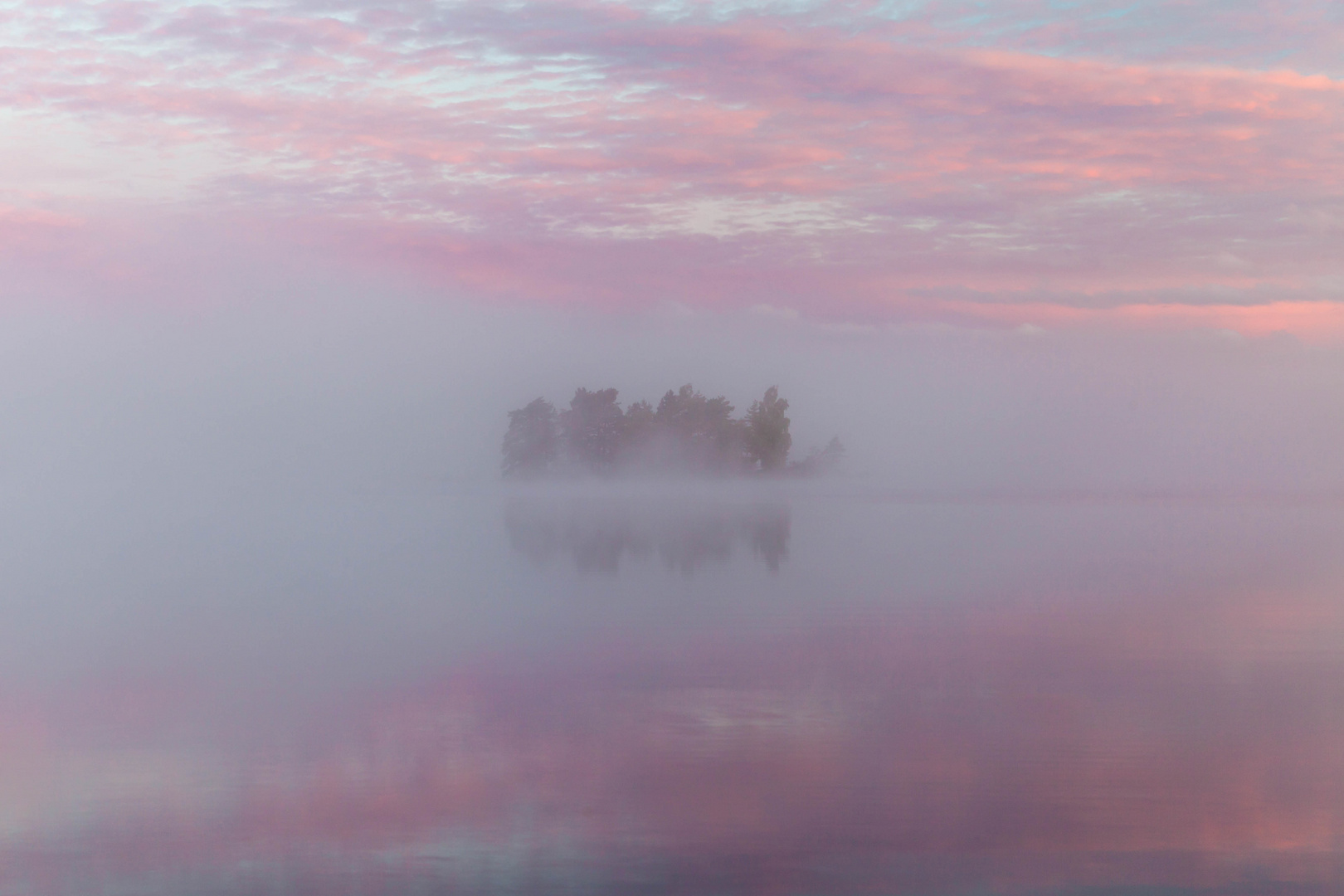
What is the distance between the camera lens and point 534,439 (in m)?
79.0

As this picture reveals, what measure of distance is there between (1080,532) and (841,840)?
2791cm

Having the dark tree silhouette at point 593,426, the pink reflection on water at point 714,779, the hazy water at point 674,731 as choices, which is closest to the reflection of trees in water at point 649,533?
the hazy water at point 674,731

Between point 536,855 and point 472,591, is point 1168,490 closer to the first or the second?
point 472,591

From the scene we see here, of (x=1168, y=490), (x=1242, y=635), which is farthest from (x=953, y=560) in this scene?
(x=1168, y=490)

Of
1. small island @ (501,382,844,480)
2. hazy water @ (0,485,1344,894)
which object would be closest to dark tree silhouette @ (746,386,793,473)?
small island @ (501,382,844,480)

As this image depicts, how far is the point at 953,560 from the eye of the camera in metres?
24.4

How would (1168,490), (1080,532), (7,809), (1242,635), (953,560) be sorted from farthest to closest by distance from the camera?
(1168,490) < (1080,532) < (953,560) < (1242,635) < (7,809)

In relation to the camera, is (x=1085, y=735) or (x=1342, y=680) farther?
(x=1342, y=680)

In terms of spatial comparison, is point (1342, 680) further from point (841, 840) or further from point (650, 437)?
point (650, 437)

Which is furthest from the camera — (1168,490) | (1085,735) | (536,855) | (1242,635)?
(1168,490)

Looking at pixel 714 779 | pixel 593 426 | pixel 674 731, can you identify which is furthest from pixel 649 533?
pixel 593 426

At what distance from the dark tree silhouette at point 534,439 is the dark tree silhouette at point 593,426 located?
2.99 feet

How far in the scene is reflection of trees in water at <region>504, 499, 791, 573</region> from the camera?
25094 millimetres

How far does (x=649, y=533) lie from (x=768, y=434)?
154ft
